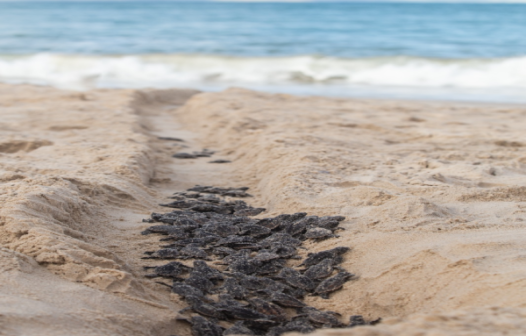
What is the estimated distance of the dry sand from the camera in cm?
193

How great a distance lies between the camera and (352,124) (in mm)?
5867

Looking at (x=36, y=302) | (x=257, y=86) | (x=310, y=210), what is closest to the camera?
(x=36, y=302)

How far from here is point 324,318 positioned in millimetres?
2131

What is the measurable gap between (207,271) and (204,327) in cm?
48

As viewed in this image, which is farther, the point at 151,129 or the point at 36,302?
the point at 151,129

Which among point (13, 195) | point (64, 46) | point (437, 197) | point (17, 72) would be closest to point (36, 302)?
point (13, 195)

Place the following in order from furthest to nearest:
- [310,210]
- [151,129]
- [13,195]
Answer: [151,129] < [310,210] < [13,195]

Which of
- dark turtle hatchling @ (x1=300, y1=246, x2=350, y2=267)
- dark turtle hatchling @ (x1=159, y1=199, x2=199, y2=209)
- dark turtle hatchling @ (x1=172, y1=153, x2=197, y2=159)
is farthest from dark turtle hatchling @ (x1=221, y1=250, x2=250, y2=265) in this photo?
dark turtle hatchling @ (x1=172, y1=153, x2=197, y2=159)

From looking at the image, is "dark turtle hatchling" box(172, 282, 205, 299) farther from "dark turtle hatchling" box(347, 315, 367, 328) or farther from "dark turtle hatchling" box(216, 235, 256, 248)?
"dark turtle hatchling" box(347, 315, 367, 328)

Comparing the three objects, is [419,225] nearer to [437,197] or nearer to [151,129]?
[437,197]

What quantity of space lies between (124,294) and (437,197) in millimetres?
2146

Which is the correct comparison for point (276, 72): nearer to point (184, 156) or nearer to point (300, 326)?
point (184, 156)

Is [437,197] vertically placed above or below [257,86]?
below

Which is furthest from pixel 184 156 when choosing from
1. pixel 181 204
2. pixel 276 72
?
pixel 276 72
